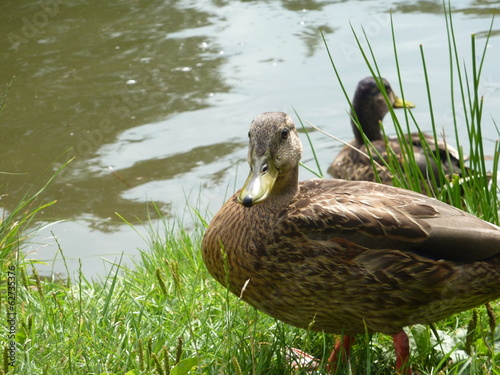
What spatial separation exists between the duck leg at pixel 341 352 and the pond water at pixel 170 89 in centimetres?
260

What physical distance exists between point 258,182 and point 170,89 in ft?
17.3

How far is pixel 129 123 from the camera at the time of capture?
25.0 ft

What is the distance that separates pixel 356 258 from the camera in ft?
9.80

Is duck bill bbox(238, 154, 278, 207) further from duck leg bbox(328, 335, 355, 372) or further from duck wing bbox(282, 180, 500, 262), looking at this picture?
duck leg bbox(328, 335, 355, 372)

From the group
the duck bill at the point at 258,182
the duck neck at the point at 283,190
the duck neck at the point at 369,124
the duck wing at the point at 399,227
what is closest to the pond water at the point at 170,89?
the duck neck at the point at 369,124

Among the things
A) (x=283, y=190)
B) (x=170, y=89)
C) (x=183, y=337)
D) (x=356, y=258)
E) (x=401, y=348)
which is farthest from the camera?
(x=170, y=89)

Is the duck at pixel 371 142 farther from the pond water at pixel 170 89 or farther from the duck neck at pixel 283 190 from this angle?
the duck neck at pixel 283 190

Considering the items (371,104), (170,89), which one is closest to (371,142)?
(371,104)

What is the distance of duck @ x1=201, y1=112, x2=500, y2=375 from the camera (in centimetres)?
297

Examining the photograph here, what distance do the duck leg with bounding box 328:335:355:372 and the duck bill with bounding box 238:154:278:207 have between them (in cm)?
67

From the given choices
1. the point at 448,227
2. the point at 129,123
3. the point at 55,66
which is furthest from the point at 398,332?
the point at 55,66

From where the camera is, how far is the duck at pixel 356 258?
9.75 feet

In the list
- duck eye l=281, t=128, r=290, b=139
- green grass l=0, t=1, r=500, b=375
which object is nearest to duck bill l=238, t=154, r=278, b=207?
duck eye l=281, t=128, r=290, b=139

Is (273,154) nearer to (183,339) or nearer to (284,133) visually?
(284,133)
